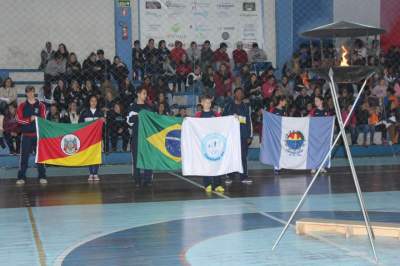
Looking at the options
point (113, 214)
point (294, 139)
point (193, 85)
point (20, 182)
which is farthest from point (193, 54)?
point (113, 214)

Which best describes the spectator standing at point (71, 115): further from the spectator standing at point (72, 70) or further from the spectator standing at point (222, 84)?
the spectator standing at point (222, 84)

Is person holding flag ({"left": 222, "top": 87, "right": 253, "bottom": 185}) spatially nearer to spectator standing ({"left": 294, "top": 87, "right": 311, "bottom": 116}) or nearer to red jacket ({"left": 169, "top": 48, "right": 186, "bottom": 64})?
spectator standing ({"left": 294, "top": 87, "right": 311, "bottom": 116})

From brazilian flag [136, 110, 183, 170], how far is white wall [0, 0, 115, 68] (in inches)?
361

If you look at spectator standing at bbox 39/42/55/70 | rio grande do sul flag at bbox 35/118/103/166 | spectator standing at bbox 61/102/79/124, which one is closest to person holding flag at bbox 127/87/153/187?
rio grande do sul flag at bbox 35/118/103/166

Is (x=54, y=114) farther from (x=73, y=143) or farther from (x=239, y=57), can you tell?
(x=239, y=57)

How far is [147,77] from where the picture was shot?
18.2m

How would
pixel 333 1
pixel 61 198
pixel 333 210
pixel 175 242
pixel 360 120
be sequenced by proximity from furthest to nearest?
pixel 333 1, pixel 360 120, pixel 61 198, pixel 333 210, pixel 175 242

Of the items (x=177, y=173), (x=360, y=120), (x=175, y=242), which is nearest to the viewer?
(x=175, y=242)

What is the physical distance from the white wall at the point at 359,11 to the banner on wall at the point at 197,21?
334cm

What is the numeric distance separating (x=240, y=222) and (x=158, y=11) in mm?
14767

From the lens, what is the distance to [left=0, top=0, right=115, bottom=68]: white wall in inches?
818

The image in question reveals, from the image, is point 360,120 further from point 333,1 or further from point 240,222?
point 240,222

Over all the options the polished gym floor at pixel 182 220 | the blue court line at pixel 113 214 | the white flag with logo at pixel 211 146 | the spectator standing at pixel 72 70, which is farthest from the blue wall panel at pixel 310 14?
the blue court line at pixel 113 214

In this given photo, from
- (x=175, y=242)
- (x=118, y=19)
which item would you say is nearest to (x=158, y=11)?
(x=118, y=19)
